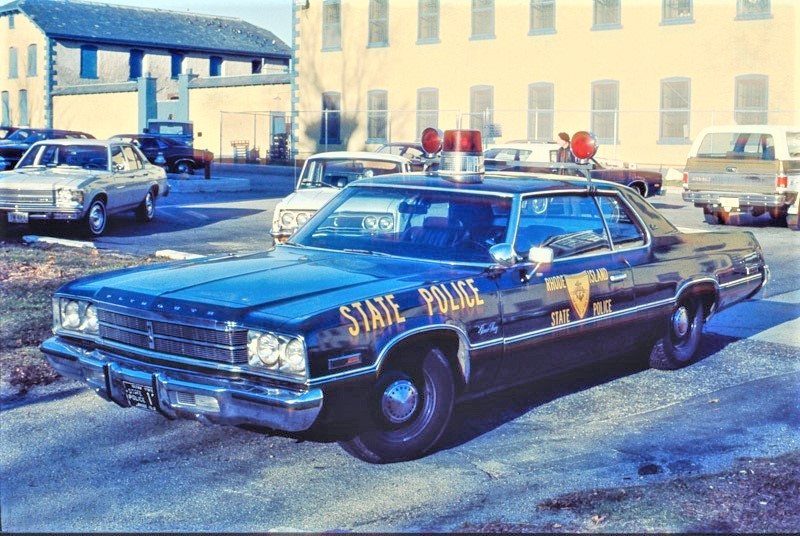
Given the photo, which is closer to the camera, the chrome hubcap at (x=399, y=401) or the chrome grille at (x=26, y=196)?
the chrome hubcap at (x=399, y=401)

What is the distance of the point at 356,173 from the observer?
531 inches

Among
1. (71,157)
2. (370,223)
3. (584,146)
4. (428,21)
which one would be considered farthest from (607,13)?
(370,223)

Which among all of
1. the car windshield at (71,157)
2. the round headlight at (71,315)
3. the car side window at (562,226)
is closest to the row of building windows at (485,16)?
the car windshield at (71,157)

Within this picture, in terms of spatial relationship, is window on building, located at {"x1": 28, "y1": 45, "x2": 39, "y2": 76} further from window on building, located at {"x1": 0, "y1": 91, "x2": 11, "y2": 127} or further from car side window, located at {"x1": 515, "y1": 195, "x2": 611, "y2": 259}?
car side window, located at {"x1": 515, "y1": 195, "x2": 611, "y2": 259}

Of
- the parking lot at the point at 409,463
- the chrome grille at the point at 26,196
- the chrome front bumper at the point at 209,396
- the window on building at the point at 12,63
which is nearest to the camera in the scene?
the parking lot at the point at 409,463

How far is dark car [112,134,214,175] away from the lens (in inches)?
1439

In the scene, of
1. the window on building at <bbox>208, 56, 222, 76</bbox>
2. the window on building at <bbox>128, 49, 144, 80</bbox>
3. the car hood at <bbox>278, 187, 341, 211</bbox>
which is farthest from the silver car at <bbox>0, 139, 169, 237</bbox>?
the window on building at <bbox>208, 56, 222, 76</bbox>

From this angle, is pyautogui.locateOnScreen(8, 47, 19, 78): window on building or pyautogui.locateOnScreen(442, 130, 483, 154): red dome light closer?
pyautogui.locateOnScreen(442, 130, 483, 154): red dome light

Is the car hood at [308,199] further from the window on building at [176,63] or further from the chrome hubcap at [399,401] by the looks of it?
the window on building at [176,63]

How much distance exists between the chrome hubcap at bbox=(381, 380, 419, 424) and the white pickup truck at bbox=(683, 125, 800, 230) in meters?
15.1

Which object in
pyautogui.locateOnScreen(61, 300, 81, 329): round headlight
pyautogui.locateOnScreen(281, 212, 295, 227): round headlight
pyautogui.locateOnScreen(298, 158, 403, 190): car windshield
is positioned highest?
pyautogui.locateOnScreen(298, 158, 403, 190): car windshield

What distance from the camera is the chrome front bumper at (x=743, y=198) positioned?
19125 mm

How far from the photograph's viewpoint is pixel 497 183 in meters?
6.88

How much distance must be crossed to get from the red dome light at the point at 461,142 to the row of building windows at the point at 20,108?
5273 centimetres
